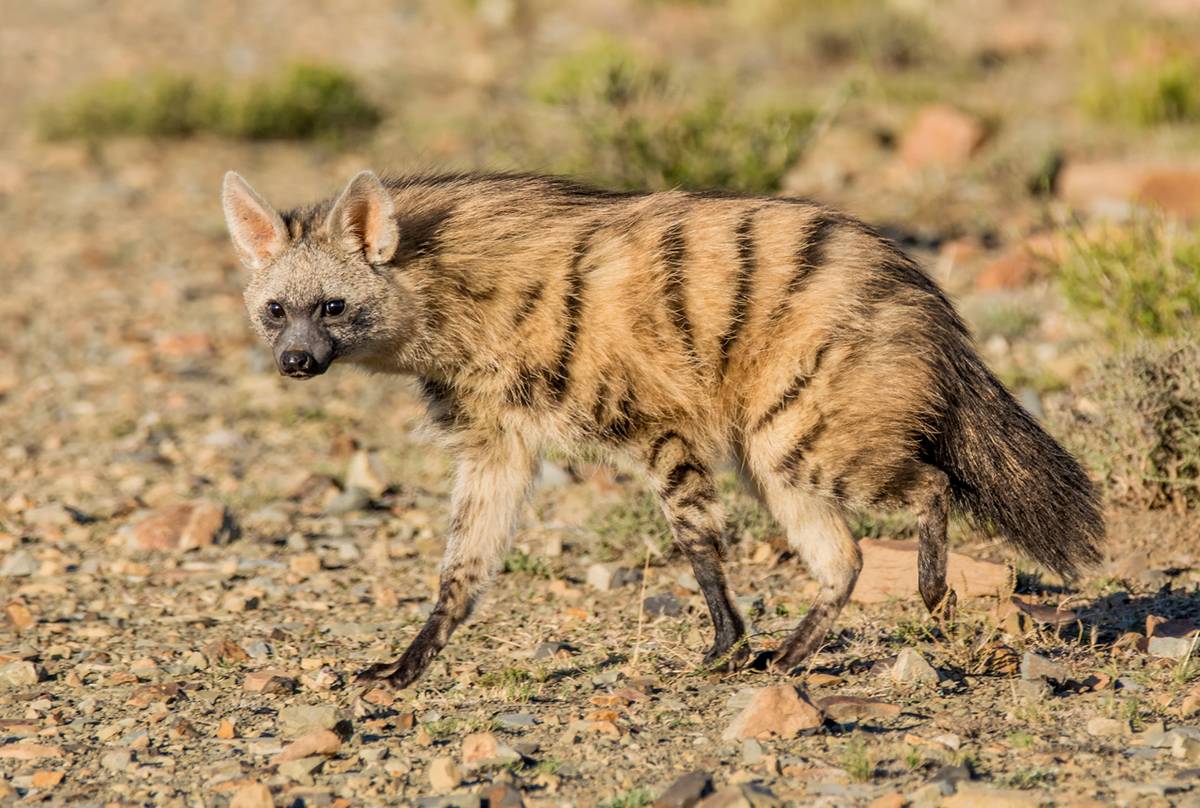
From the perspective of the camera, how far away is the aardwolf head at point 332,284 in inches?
207

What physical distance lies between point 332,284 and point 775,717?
2.10 meters

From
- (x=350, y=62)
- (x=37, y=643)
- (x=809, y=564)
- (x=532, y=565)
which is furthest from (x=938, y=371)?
(x=350, y=62)

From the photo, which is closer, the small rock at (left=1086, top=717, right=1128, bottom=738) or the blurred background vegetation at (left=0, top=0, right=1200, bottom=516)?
the small rock at (left=1086, top=717, right=1128, bottom=738)

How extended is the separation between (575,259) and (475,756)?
1.75 m

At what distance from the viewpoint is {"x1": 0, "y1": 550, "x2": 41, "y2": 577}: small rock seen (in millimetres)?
6070

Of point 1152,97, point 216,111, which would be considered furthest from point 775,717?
point 216,111

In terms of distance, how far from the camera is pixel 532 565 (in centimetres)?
609

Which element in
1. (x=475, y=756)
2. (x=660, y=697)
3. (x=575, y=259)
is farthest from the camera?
(x=575, y=259)

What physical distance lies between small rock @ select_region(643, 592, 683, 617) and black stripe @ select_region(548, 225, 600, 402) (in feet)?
3.09

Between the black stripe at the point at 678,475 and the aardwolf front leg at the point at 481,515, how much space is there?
541mm

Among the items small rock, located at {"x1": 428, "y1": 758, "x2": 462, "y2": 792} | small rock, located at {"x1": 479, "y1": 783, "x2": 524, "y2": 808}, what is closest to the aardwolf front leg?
small rock, located at {"x1": 428, "y1": 758, "x2": 462, "y2": 792}

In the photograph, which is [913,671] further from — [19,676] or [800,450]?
[19,676]

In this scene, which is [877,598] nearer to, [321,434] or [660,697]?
[660,697]

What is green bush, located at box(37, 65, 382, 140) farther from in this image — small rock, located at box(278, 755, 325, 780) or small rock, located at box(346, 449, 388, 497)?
small rock, located at box(278, 755, 325, 780)
